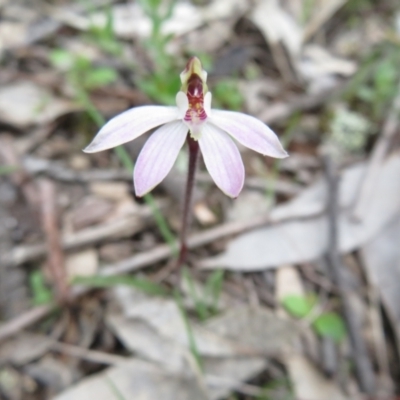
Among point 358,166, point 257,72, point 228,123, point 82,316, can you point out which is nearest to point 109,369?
point 82,316

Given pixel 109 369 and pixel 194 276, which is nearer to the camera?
pixel 109 369

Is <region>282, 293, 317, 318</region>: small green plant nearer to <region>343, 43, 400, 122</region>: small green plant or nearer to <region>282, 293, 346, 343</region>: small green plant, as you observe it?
<region>282, 293, 346, 343</region>: small green plant

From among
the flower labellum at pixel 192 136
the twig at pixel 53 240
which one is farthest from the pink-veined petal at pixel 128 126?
the twig at pixel 53 240

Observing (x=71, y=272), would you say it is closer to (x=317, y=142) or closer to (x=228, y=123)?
(x=228, y=123)

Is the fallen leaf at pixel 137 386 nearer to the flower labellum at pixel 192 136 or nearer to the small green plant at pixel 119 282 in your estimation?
the small green plant at pixel 119 282

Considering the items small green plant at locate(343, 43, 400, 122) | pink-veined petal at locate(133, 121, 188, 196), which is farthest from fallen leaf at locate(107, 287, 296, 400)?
small green plant at locate(343, 43, 400, 122)

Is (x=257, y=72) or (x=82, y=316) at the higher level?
(x=257, y=72)
